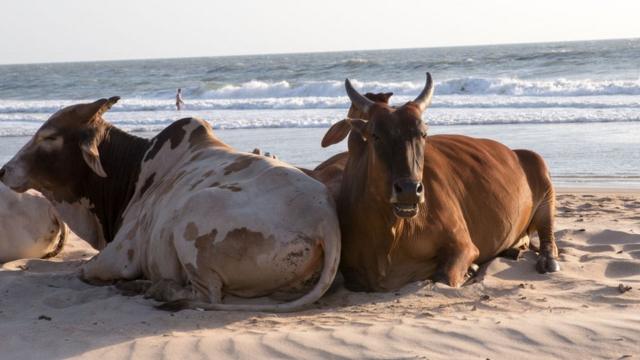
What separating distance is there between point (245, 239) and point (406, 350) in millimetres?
1457

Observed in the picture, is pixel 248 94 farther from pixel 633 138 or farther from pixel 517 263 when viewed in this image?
pixel 517 263

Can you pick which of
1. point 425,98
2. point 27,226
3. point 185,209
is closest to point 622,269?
point 425,98

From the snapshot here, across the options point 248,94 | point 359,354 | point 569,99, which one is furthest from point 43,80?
point 359,354

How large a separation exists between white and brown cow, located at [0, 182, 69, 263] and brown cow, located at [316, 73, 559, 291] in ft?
7.49

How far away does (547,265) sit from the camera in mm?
7164

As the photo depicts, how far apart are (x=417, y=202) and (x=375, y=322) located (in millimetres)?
709

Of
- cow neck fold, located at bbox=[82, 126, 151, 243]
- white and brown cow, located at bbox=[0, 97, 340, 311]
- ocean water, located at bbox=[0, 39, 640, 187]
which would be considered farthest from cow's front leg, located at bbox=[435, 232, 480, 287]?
ocean water, located at bbox=[0, 39, 640, 187]

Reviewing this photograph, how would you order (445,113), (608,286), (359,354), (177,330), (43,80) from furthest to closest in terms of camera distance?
(43,80) → (445,113) → (608,286) → (177,330) → (359,354)

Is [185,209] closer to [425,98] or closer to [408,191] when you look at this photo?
[408,191]

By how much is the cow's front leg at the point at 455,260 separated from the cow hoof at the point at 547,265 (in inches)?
32.1

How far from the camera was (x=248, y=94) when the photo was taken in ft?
141

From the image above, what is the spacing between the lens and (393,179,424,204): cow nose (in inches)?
222

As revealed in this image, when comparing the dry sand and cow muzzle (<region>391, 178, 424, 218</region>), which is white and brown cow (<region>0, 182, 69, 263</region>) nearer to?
the dry sand

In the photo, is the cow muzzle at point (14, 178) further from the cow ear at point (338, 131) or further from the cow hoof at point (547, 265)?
the cow hoof at point (547, 265)
